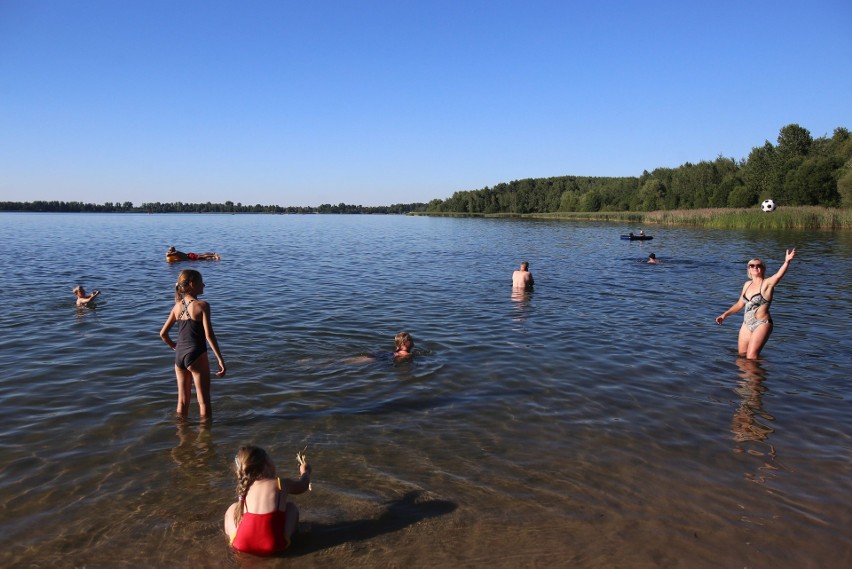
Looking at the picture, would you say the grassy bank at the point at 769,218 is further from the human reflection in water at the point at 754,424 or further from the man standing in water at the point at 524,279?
the human reflection in water at the point at 754,424

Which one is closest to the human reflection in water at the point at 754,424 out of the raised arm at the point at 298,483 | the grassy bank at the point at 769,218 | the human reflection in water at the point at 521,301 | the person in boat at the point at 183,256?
the raised arm at the point at 298,483

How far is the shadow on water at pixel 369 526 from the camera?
5.00m

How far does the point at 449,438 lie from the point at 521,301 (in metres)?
11.7

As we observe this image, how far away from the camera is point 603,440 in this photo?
7.17 meters

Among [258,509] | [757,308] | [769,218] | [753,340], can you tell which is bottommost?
[258,509]

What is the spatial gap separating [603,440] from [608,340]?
5.90 metres

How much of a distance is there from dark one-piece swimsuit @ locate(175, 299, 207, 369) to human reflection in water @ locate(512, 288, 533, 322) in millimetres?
9700

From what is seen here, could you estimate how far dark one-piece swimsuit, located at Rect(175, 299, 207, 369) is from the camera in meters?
7.35

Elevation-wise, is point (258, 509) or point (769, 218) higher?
point (769, 218)

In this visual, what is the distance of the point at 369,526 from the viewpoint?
5.27 metres

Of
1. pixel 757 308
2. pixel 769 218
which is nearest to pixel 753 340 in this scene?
pixel 757 308

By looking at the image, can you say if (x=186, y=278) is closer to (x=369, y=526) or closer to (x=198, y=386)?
(x=198, y=386)

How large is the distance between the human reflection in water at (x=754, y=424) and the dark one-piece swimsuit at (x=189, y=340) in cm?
695

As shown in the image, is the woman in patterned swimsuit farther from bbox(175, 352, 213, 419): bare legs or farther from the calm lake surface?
bbox(175, 352, 213, 419): bare legs
